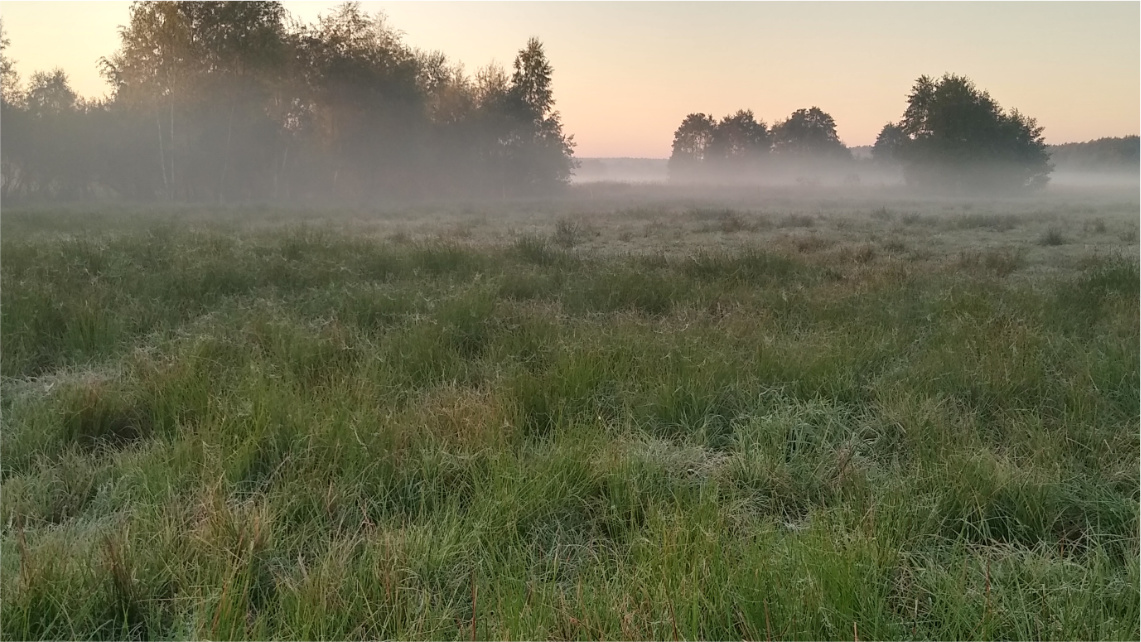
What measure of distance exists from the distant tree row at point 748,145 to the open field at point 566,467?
3005 inches

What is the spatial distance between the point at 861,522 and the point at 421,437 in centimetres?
203

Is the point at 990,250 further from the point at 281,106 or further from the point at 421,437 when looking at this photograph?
the point at 281,106

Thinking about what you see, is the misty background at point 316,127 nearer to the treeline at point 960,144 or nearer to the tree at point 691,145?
the treeline at point 960,144

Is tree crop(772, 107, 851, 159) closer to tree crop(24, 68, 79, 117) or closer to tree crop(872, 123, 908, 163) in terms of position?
tree crop(872, 123, 908, 163)

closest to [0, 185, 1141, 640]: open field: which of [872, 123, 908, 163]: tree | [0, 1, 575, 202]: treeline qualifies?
[0, 1, 575, 202]: treeline

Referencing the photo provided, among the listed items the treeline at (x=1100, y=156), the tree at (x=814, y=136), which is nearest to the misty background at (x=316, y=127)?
the tree at (x=814, y=136)

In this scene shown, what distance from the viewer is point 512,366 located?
4105mm

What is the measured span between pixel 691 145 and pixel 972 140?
52.6 m

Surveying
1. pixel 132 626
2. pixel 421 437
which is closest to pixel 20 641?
pixel 132 626

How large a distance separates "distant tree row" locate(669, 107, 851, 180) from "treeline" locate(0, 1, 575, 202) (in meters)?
39.5

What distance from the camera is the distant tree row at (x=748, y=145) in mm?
74688

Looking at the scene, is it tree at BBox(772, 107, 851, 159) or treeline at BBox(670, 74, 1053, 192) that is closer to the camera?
treeline at BBox(670, 74, 1053, 192)

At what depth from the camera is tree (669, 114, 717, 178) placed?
93062 mm

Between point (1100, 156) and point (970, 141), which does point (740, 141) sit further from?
point (1100, 156)
